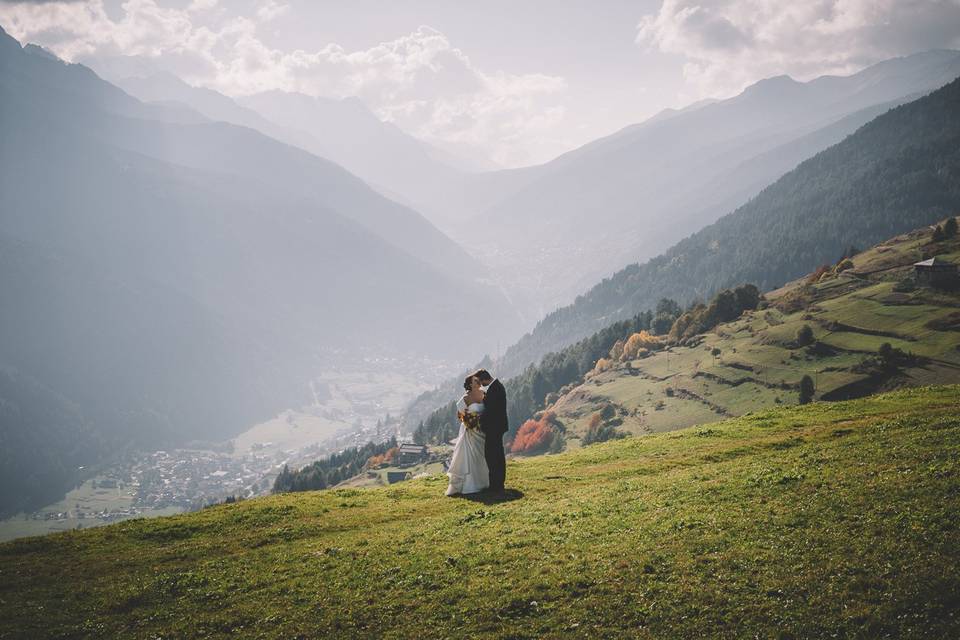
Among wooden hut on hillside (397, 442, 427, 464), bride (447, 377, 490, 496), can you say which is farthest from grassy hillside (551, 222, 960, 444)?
bride (447, 377, 490, 496)

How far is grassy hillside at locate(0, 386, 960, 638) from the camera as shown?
13.3m

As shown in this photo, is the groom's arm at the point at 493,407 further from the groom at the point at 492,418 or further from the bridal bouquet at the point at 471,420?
the bridal bouquet at the point at 471,420

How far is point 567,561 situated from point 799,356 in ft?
452

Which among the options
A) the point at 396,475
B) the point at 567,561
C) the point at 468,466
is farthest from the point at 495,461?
the point at 396,475

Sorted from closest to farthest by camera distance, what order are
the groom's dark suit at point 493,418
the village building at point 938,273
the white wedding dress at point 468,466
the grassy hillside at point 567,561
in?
the grassy hillside at point 567,561
the groom's dark suit at point 493,418
the white wedding dress at point 468,466
the village building at point 938,273

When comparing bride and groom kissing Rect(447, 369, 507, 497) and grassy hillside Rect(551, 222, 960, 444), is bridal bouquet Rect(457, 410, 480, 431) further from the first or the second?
grassy hillside Rect(551, 222, 960, 444)

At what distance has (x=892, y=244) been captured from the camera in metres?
199

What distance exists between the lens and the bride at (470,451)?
2559cm

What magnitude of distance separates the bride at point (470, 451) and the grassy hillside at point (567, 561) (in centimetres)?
152

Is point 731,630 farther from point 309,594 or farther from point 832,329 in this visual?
point 832,329

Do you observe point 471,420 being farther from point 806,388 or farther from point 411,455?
point 411,455

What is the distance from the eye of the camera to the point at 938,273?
13988 centimetres

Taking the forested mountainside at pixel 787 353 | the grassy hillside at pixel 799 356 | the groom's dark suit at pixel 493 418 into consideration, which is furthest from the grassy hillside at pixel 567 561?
the grassy hillside at pixel 799 356

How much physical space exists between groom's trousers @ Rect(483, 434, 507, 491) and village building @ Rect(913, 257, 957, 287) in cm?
15935
